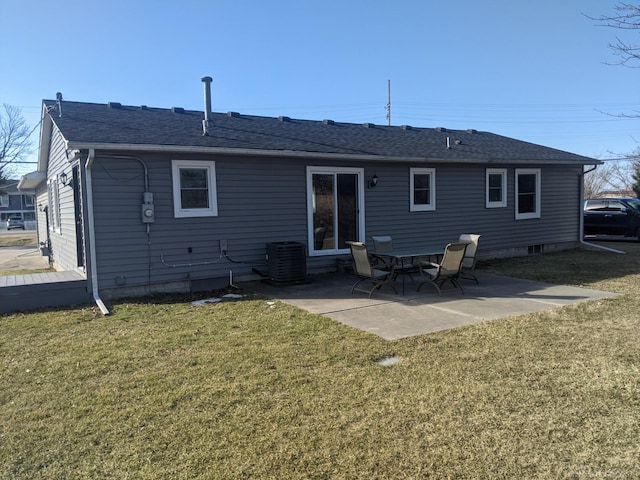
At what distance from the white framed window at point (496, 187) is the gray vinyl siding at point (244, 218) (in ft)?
0.58

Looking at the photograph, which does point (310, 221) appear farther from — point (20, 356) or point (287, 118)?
point (20, 356)

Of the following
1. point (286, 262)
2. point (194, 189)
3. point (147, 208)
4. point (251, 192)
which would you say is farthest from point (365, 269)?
point (147, 208)

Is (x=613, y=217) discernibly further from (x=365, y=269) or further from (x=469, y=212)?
(x=365, y=269)

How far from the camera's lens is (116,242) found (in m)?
7.75

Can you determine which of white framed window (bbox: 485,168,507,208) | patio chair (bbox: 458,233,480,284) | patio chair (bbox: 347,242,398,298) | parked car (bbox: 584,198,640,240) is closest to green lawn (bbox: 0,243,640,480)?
patio chair (bbox: 347,242,398,298)

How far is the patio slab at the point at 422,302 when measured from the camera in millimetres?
5886

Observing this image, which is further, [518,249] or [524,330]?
[518,249]

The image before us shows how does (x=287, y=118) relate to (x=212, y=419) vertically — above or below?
above

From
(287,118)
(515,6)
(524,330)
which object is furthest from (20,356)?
(515,6)

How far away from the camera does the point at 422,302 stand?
7.12 meters

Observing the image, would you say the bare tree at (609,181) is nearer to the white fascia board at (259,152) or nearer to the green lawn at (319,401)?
the white fascia board at (259,152)

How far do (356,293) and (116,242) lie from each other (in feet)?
13.6

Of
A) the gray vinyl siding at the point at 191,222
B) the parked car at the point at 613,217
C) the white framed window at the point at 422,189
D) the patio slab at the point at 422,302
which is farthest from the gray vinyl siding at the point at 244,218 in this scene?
the parked car at the point at 613,217

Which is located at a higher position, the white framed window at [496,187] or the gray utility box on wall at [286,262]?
the white framed window at [496,187]
